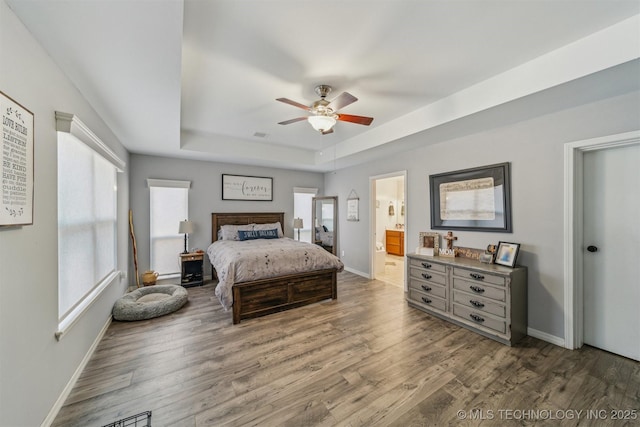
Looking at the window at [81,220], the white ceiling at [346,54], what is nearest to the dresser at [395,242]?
the white ceiling at [346,54]

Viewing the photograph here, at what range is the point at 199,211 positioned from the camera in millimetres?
5098

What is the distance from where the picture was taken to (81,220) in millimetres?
2332

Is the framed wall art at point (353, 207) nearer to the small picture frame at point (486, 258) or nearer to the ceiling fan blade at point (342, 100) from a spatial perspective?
the small picture frame at point (486, 258)

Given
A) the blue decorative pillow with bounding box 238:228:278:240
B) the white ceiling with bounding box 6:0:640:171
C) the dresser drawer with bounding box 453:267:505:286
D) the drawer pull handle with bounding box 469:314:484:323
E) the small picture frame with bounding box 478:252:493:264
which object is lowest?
the drawer pull handle with bounding box 469:314:484:323

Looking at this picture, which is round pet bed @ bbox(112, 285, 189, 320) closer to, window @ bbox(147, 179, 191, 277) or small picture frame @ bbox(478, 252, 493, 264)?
window @ bbox(147, 179, 191, 277)

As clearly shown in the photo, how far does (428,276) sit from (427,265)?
0.49 feet

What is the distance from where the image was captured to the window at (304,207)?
6.27 metres

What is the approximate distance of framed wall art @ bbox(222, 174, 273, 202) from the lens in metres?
5.38

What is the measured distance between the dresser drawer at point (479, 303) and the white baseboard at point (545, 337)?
558 mm

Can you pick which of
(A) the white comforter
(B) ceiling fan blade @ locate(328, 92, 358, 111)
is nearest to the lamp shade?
(A) the white comforter

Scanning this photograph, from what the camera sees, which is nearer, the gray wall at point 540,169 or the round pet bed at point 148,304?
the gray wall at point 540,169

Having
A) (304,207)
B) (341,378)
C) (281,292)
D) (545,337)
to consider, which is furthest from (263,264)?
(545,337)

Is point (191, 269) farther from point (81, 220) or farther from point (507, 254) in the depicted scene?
point (507, 254)

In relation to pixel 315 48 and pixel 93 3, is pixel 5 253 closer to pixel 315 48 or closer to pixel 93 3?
pixel 93 3
